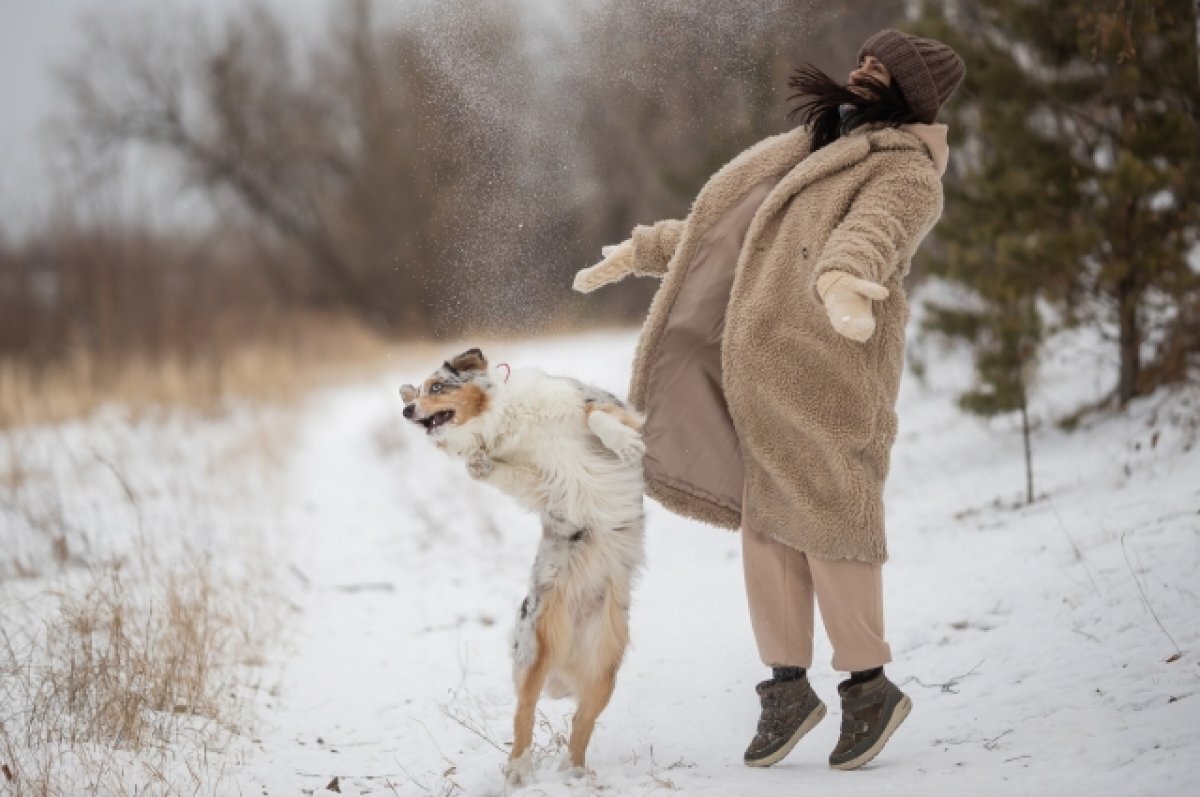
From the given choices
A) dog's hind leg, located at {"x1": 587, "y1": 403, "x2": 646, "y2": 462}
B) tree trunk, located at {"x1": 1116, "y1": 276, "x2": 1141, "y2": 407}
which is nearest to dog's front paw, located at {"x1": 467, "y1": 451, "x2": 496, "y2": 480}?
dog's hind leg, located at {"x1": 587, "y1": 403, "x2": 646, "y2": 462}

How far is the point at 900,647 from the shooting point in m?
4.27

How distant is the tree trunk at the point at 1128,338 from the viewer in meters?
6.29

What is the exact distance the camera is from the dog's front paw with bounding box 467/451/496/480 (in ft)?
11.0

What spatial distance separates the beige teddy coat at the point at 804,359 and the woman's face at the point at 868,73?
0.46ft

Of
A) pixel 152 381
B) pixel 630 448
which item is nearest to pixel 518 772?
pixel 630 448

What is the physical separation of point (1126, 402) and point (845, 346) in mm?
4187

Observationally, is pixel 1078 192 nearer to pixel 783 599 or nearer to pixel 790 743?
pixel 783 599

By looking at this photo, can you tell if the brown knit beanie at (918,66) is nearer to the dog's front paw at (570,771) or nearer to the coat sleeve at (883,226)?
the coat sleeve at (883,226)

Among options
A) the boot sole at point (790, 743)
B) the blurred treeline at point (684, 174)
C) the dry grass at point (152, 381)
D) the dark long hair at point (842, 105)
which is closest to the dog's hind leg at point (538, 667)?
the boot sole at point (790, 743)

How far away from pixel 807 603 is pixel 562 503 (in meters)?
0.81

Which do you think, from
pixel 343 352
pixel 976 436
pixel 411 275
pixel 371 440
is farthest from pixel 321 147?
pixel 976 436

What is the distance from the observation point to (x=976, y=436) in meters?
7.55

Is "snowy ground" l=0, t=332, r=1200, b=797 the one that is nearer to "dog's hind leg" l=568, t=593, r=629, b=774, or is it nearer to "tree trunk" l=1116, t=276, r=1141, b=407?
"dog's hind leg" l=568, t=593, r=629, b=774

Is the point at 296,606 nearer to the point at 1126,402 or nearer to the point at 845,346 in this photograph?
the point at 845,346
